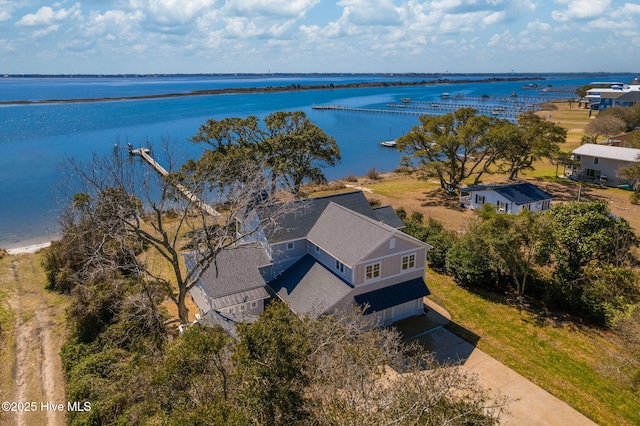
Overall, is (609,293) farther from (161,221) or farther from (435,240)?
(161,221)

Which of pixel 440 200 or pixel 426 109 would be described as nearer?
pixel 440 200

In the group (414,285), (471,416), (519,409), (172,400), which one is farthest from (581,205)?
(172,400)

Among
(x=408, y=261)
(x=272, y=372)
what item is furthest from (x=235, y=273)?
(x=272, y=372)

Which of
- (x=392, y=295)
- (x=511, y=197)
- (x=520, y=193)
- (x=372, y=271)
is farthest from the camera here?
(x=520, y=193)

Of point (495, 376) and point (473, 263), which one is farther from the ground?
point (473, 263)

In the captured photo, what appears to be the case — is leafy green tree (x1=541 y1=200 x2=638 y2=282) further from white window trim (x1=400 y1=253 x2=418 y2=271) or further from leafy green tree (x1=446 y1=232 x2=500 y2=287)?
white window trim (x1=400 y1=253 x2=418 y2=271)

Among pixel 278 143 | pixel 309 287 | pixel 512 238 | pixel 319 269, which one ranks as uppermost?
pixel 278 143
